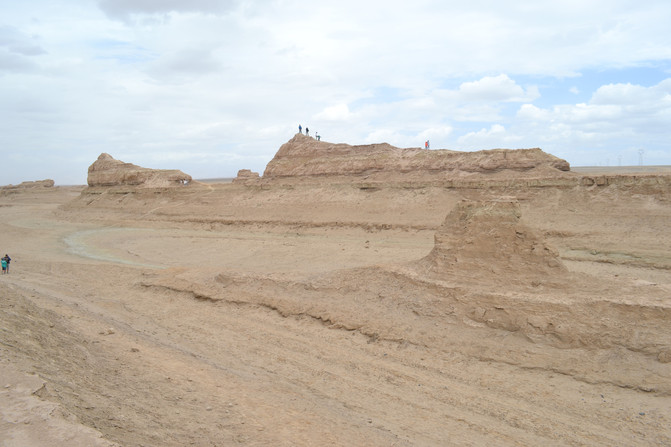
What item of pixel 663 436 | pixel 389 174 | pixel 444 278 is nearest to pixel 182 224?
pixel 389 174

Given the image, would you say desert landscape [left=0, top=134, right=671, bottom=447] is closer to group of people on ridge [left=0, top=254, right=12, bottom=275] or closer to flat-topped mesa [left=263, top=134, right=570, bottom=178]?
group of people on ridge [left=0, top=254, right=12, bottom=275]

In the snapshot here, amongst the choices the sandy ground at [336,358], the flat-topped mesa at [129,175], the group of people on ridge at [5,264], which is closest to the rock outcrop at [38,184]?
the flat-topped mesa at [129,175]

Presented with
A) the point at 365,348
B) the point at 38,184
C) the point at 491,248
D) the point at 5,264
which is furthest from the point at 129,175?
the point at 38,184

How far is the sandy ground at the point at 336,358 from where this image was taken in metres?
4.87

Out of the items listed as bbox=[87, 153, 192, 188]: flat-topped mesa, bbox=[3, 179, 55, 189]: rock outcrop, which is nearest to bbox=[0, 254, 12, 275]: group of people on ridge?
bbox=[87, 153, 192, 188]: flat-topped mesa

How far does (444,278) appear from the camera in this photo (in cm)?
880

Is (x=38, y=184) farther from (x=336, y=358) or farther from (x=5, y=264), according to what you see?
(x=336, y=358)

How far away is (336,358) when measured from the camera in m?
7.66

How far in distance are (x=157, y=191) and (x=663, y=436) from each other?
36744 millimetres

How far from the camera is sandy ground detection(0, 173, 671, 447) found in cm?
487

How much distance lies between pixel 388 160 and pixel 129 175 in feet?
78.2

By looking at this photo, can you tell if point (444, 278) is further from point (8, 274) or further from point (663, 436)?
point (8, 274)

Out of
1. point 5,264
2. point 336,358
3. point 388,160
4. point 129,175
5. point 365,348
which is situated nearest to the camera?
point 336,358

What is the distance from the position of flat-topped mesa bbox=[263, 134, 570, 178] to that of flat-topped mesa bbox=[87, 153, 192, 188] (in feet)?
29.0
